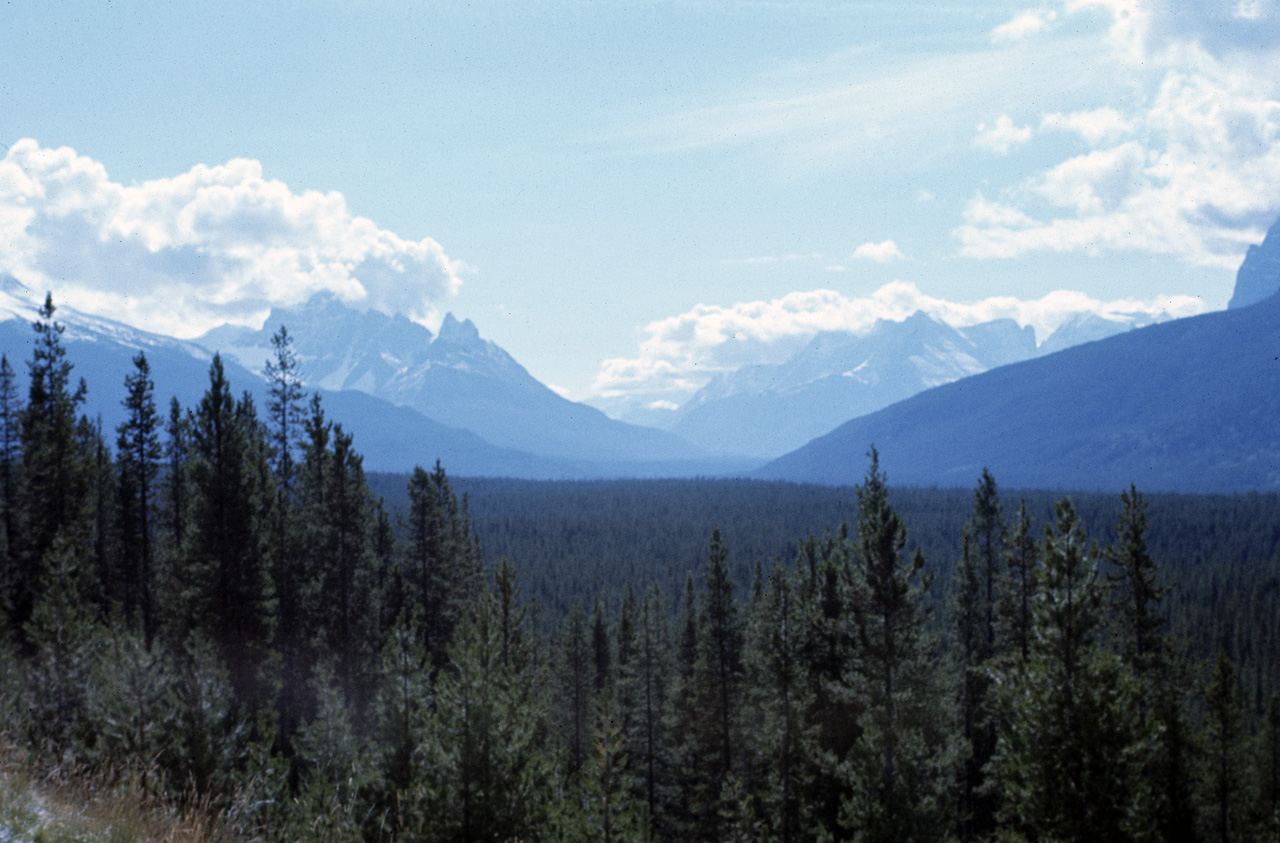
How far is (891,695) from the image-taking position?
2150 centimetres

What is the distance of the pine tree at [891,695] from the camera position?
2094cm

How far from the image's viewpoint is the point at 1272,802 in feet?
105

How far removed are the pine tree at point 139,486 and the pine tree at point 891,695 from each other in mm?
28527

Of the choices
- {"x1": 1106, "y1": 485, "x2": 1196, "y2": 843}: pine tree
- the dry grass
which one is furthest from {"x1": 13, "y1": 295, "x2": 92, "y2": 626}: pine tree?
{"x1": 1106, "y1": 485, "x2": 1196, "y2": 843}: pine tree

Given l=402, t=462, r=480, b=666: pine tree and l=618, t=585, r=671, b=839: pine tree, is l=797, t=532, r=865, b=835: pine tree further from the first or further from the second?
l=402, t=462, r=480, b=666: pine tree

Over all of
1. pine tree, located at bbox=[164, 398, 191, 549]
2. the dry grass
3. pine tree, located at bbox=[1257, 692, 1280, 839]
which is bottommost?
pine tree, located at bbox=[1257, 692, 1280, 839]

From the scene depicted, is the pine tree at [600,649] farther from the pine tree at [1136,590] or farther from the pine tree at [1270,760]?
the pine tree at [1270,760]

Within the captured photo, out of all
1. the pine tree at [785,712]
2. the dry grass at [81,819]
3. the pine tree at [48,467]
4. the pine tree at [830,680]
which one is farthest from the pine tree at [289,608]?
the dry grass at [81,819]

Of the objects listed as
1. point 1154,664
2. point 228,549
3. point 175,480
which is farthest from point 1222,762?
point 175,480

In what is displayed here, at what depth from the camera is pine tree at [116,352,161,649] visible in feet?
107

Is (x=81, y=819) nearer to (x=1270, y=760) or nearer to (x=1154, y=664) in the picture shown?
(x=1154, y=664)

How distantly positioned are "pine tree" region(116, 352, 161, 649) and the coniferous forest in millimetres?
204

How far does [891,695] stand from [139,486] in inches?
1323

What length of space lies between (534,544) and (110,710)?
127 m
